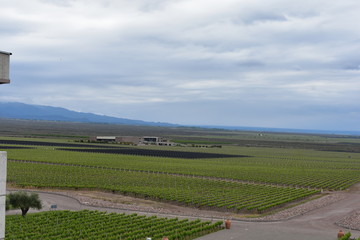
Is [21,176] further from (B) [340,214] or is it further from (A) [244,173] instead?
(B) [340,214]

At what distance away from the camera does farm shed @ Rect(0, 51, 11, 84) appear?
1460cm

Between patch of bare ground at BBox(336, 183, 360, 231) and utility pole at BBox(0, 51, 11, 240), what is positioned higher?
utility pole at BBox(0, 51, 11, 240)

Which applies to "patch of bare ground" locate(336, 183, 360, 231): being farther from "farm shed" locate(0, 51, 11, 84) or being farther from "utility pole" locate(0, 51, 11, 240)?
"farm shed" locate(0, 51, 11, 84)

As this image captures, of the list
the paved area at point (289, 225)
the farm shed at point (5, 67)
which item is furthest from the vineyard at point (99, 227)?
the farm shed at point (5, 67)

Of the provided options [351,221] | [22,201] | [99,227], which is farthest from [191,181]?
[99,227]

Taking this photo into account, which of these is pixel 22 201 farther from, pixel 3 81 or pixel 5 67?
pixel 5 67

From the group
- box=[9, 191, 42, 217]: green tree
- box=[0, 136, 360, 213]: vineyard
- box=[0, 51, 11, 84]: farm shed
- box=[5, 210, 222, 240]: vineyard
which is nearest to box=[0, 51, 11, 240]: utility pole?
box=[0, 51, 11, 84]: farm shed

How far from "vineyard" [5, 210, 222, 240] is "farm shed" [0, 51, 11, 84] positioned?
2246cm

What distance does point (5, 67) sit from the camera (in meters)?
14.7

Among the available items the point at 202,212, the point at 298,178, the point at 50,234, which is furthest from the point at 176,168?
the point at 50,234

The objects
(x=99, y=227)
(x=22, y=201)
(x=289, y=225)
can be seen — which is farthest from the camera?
(x=289, y=225)

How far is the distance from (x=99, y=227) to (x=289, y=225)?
58.9ft

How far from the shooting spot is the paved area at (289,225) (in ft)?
124

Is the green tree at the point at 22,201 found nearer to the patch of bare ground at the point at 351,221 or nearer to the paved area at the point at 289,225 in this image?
the paved area at the point at 289,225
